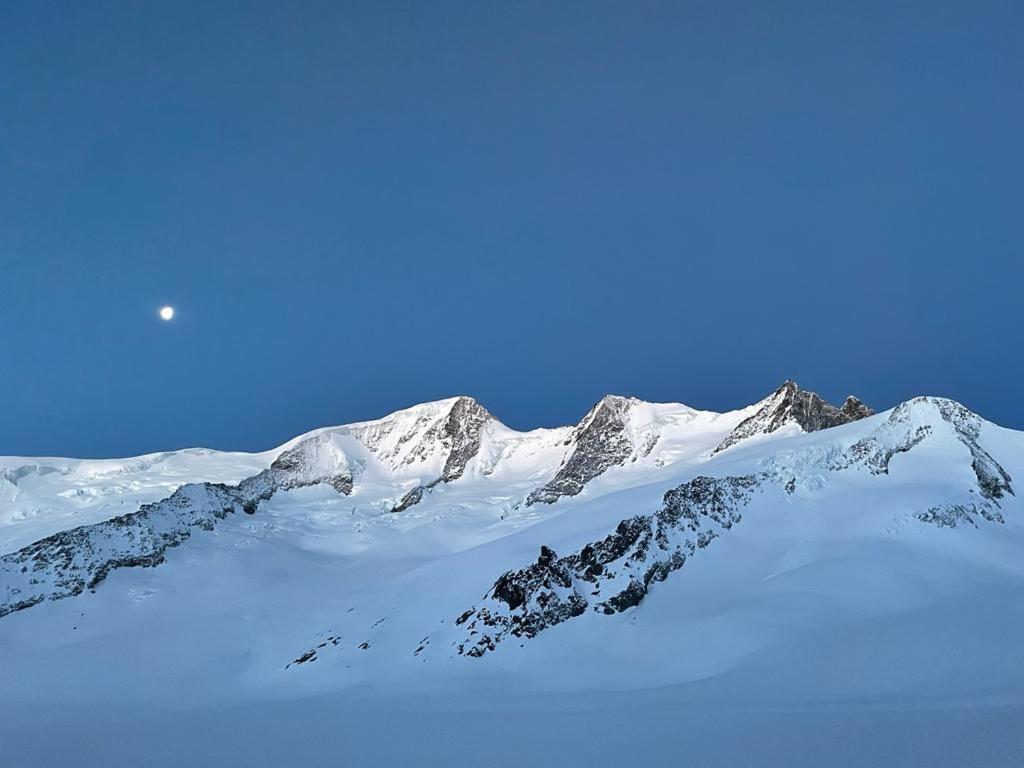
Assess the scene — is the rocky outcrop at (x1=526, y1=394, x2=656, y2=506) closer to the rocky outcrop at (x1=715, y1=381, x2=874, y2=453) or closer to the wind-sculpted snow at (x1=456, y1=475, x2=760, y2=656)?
the rocky outcrop at (x1=715, y1=381, x2=874, y2=453)

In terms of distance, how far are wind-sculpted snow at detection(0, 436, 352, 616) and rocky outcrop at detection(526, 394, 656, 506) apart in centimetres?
5631

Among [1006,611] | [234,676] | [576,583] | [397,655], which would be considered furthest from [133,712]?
[1006,611]

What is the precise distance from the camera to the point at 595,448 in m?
135

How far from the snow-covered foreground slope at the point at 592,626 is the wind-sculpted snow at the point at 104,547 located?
16.6 inches

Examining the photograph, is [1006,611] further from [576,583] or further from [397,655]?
[397,655]

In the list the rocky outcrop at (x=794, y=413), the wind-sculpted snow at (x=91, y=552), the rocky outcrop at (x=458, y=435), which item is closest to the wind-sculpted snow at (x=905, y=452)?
the rocky outcrop at (x=794, y=413)

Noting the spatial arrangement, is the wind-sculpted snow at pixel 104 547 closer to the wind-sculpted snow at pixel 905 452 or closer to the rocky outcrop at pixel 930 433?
the wind-sculpted snow at pixel 905 452

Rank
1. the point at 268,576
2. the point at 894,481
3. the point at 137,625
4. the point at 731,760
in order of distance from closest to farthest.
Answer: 1. the point at 731,760
2. the point at 894,481
3. the point at 137,625
4. the point at 268,576

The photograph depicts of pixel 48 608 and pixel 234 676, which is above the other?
pixel 48 608

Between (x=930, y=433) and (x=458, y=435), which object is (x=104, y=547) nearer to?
(x=458, y=435)

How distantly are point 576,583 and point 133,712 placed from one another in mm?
33116

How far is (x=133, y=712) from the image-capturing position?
4484cm

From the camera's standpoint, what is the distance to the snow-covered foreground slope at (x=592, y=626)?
24766 millimetres

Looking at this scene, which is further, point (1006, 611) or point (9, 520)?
point (9, 520)
